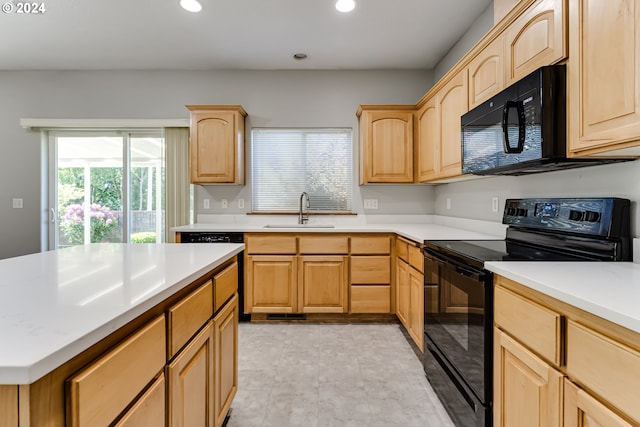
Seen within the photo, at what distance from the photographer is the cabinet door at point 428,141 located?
9.18 feet

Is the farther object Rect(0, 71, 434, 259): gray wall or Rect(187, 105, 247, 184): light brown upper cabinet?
Rect(0, 71, 434, 259): gray wall

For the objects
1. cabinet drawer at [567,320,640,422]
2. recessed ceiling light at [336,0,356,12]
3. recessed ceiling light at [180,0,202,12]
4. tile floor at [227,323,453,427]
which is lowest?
tile floor at [227,323,453,427]

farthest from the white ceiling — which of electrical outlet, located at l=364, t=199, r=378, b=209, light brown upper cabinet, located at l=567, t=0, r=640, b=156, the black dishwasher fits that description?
the black dishwasher

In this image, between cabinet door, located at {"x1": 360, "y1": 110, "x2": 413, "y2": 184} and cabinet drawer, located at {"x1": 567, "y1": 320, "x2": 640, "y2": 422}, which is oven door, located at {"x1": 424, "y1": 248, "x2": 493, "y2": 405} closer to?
cabinet drawer, located at {"x1": 567, "y1": 320, "x2": 640, "y2": 422}

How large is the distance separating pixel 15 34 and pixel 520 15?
13.4ft

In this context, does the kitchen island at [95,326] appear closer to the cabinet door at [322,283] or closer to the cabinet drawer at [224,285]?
the cabinet drawer at [224,285]

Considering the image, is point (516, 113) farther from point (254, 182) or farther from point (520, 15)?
point (254, 182)

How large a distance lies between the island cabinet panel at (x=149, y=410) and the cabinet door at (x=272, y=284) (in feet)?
7.06

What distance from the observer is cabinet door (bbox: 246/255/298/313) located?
10.1ft

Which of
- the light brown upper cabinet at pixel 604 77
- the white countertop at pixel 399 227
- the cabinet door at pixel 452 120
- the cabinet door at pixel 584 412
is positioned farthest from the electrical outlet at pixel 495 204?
the cabinet door at pixel 584 412

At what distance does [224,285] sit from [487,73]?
1.93 m

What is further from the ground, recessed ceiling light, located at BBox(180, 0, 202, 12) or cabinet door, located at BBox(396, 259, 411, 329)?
recessed ceiling light, located at BBox(180, 0, 202, 12)

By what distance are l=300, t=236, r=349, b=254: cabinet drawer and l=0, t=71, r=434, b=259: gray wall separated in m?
0.76

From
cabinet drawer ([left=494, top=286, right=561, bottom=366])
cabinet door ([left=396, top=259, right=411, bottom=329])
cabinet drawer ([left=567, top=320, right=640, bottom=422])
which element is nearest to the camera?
cabinet drawer ([left=567, top=320, right=640, bottom=422])
